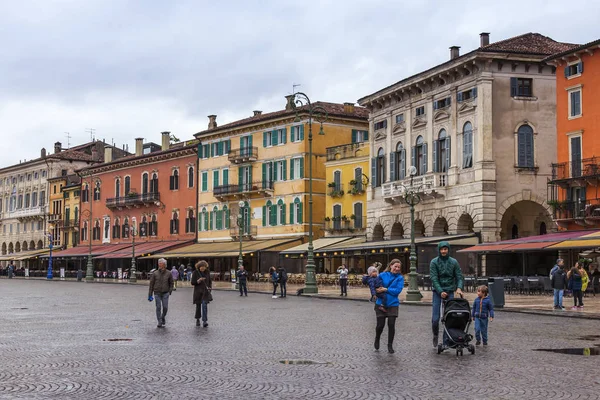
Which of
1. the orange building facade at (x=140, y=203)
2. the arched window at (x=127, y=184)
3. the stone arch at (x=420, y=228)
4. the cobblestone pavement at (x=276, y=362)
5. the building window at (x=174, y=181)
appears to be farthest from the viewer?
the arched window at (x=127, y=184)

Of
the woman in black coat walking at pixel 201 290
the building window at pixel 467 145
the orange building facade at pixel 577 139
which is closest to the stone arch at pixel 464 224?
the building window at pixel 467 145

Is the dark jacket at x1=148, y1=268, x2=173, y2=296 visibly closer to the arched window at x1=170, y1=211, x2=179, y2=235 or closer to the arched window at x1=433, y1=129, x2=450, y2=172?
Answer: the arched window at x1=433, y1=129, x2=450, y2=172

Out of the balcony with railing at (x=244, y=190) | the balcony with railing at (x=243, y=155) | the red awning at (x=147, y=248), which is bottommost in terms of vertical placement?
the red awning at (x=147, y=248)

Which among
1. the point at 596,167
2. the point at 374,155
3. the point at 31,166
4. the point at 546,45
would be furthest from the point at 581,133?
the point at 31,166

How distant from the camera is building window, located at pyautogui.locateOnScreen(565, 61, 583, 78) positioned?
4100cm

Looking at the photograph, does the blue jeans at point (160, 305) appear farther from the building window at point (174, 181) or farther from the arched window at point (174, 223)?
the building window at point (174, 181)

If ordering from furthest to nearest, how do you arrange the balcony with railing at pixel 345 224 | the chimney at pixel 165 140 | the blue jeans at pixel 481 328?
the chimney at pixel 165 140, the balcony with railing at pixel 345 224, the blue jeans at pixel 481 328

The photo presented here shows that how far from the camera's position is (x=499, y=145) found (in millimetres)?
44938

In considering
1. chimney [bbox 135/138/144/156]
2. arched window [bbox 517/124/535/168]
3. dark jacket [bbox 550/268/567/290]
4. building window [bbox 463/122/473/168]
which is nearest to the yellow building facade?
chimney [bbox 135/138/144/156]

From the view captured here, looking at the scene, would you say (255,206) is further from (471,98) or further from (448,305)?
(448,305)

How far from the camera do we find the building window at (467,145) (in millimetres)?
45500

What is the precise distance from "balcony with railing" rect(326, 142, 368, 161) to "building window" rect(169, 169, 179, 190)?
19.0m

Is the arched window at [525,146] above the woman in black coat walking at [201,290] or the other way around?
above

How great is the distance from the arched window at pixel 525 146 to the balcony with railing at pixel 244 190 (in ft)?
76.8
